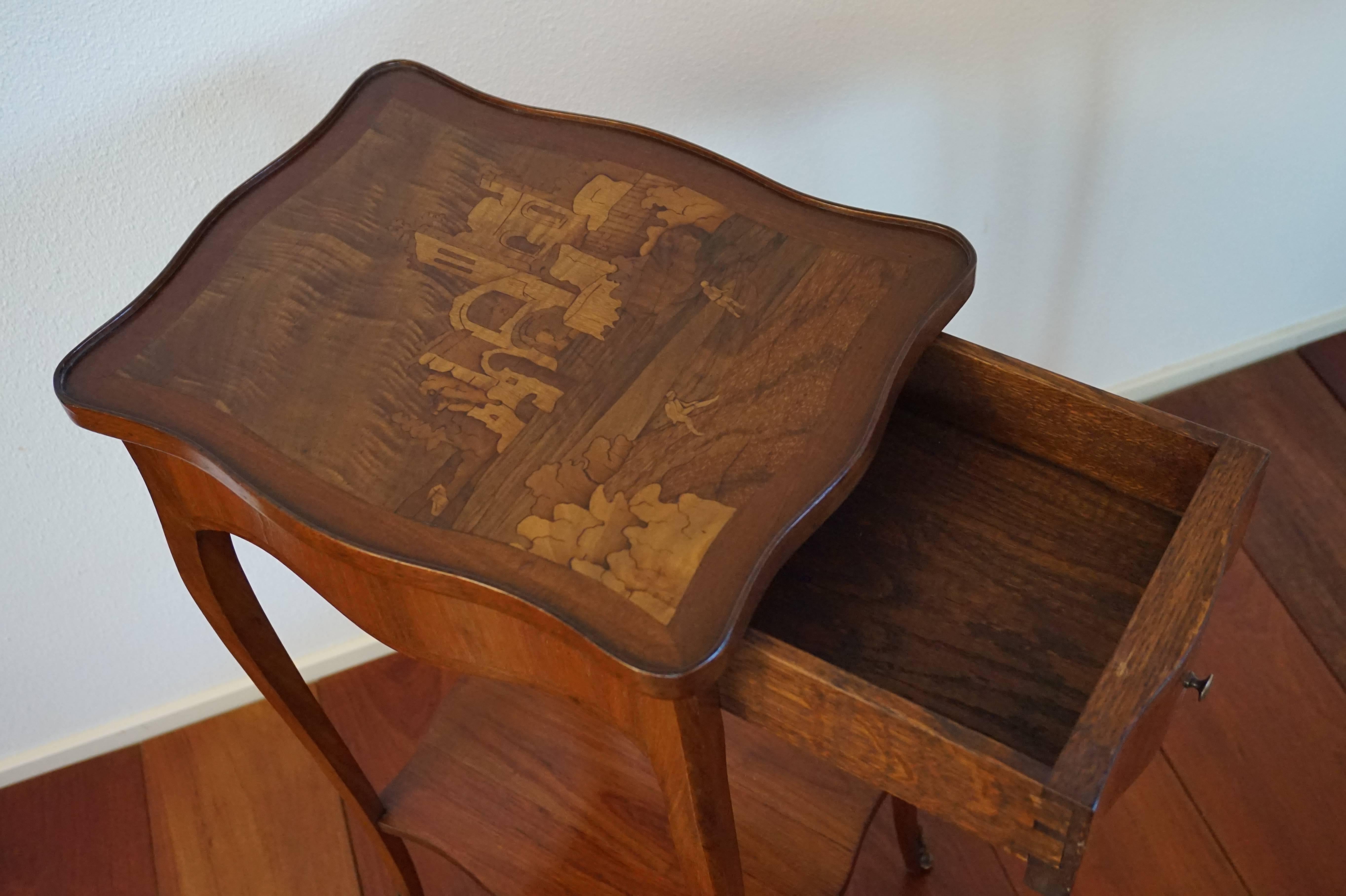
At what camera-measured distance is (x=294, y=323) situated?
1.96 feet

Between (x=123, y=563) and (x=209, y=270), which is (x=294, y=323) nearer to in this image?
(x=209, y=270)

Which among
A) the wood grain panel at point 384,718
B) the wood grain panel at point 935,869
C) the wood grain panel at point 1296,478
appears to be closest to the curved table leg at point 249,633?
the wood grain panel at point 384,718

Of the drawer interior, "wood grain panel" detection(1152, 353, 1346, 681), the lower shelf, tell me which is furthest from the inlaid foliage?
"wood grain panel" detection(1152, 353, 1346, 681)

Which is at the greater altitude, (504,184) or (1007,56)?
(1007,56)

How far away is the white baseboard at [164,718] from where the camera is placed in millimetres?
1185

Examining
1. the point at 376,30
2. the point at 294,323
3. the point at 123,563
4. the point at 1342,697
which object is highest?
the point at 376,30

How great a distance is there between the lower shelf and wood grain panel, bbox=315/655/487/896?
247 millimetres

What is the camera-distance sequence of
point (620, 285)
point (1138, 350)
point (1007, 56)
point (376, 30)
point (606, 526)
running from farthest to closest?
point (1138, 350) < point (1007, 56) < point (376, 30) < point (620, 285) < point (606, 526)

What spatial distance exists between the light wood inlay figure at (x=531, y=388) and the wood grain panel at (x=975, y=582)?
0.12m

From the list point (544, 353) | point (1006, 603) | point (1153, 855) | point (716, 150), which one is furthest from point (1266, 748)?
point (544, 353)

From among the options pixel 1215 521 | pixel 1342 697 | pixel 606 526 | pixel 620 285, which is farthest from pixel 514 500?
pixel 1342 697

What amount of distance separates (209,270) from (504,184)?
171 millimetres

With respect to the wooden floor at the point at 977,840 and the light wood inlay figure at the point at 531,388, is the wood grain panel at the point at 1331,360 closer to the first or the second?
the wooden floor at the point at 977,840

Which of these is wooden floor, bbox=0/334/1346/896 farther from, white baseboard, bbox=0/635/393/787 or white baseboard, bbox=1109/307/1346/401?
white baseboard, bbox=1109/307/1346/401
